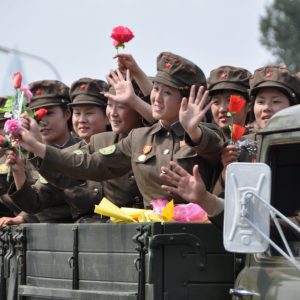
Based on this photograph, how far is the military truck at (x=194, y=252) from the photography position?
17.5 ft

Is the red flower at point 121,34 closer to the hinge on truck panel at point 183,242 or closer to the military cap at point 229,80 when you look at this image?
the military cap at point 229,80

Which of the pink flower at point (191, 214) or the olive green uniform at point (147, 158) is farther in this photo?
the olive green uniform at point (147, 158)

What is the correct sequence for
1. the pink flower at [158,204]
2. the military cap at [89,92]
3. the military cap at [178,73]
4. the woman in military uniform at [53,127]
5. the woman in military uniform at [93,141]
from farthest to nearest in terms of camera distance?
1. the military cap at [89,92]
2. the woman in military uniform at [53,127]
3. the woman in military uniform at [93,141]
4. the military cap at [178,73]
5. the pink flower at [158,204]

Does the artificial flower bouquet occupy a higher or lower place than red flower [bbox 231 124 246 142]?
lower

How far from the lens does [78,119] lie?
943cm

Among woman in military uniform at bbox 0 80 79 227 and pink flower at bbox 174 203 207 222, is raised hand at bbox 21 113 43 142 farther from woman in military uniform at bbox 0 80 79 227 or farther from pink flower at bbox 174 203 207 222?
pink flower at bbox 174 203 207 222

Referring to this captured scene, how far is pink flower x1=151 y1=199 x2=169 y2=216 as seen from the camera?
22.4 ft

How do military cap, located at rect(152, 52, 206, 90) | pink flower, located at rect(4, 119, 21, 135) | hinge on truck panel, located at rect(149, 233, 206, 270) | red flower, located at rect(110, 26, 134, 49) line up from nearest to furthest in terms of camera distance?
hinge on truck panel, located at rect(149, 233, 206, 270) < military cap, located at rect(152, 52, 206, 90) < pink flower, located at rect(4, 119, 21, 135) < red flower, located at rect(110, 26, 134, 49)

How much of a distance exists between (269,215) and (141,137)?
2.29 metres

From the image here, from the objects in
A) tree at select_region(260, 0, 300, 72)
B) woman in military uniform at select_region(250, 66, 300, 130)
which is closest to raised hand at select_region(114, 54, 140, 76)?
woman in military uniform at select_region(250, 66, 300, 130)

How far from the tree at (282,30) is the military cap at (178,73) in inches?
1610

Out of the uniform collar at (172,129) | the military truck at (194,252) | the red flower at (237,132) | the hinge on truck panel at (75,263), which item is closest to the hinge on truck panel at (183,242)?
the military truck at (194,252)

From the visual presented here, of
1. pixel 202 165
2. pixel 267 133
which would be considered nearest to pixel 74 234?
pixel 202 165

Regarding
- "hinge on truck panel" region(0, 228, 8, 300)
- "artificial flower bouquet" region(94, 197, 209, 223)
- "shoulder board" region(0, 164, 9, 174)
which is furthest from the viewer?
"shoulder board" region(0, 164, 9, 174)
